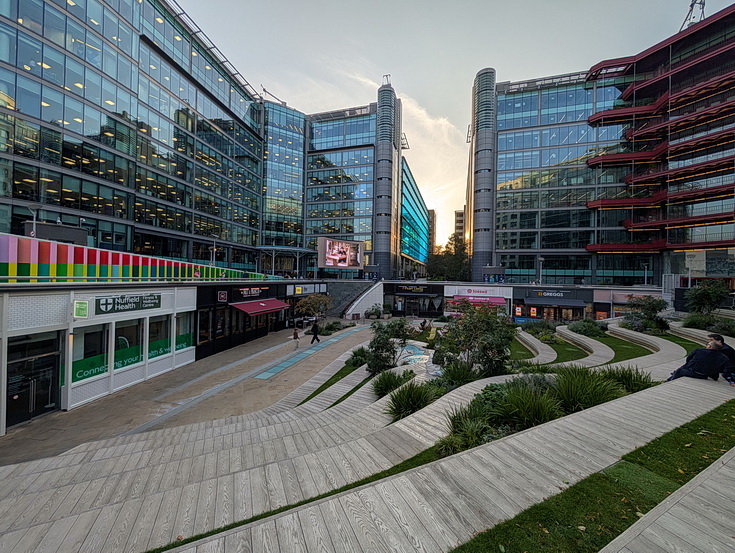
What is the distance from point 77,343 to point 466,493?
15.4m

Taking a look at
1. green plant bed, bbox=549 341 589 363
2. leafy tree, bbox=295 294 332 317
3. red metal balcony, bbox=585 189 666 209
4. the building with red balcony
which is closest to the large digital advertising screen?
leafy tree, bbox=295 294 332 317

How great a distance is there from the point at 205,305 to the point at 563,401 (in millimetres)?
19710

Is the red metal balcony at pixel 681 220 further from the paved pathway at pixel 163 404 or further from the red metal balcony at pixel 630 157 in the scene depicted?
the paved pathway at pixel 163 404

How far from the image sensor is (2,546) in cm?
365

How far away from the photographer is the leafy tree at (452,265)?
2031 inches

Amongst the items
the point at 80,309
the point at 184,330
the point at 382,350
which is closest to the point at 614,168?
the point at 382,350

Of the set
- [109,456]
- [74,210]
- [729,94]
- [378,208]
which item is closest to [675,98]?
[729,94]

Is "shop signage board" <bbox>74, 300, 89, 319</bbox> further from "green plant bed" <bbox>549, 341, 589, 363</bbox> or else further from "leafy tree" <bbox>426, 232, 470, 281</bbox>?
"leafy tree" <bbox>426, 232, 470, 281</bbox>

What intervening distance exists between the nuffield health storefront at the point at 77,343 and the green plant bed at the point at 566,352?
66.2 feet

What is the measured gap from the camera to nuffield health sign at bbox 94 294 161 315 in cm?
1277

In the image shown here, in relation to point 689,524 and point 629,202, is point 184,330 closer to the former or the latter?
point 689,524

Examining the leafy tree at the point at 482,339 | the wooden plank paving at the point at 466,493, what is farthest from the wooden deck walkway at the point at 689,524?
the leafy tree at the point at 482,339

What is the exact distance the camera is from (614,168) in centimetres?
4750

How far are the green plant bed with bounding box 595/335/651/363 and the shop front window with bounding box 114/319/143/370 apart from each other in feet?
72.2
